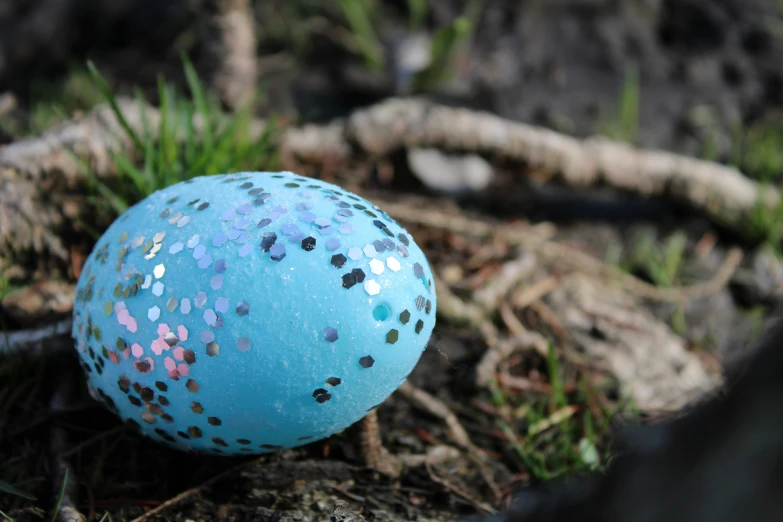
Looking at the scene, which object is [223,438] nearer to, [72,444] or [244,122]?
[72,444]

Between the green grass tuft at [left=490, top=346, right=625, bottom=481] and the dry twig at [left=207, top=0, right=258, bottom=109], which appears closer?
the green grass tuft at [left=490, top=346, right=625, bottom=481]

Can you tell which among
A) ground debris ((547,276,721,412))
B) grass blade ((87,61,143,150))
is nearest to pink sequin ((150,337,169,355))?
grass blade ((87,61,143,150))

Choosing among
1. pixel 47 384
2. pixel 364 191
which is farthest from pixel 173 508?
pixel 364 191

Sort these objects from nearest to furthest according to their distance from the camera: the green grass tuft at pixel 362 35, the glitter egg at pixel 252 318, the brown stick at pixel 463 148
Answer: the glitter egg at pixel 252 318
the brown stick at pixel 463 148
the green grass tuft at pixel 362 35

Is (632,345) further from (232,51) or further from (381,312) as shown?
(232,51)

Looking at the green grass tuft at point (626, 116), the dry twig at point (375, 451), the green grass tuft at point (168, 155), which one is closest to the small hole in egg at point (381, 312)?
the dry twig at point (375, 451)

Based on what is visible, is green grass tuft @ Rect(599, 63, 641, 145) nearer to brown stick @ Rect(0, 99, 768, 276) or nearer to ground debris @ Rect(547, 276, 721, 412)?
brown stick @ Rect(0, 99, 768, 276)

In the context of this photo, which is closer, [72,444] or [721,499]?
[721,499]

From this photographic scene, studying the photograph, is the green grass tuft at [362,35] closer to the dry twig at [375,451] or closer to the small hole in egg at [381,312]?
the dry twig at [375,451]
